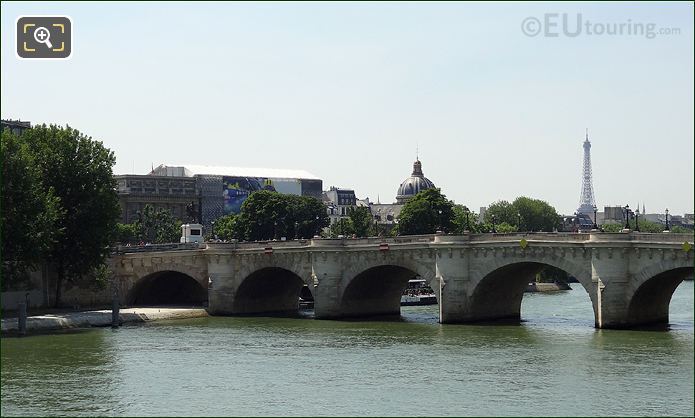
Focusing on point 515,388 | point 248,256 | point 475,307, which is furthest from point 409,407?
point 248,256

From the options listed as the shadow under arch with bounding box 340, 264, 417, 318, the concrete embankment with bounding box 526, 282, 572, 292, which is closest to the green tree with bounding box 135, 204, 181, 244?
the concrete embankment with bounding box 526, 282, 572, 292

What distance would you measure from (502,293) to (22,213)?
39.2 meters

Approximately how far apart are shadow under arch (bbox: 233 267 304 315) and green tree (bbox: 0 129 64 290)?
64.6 ft

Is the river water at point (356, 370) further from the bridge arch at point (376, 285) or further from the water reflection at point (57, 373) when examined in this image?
the bridge arch at point (376, 285)

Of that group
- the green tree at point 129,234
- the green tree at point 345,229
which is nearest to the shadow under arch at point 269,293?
the green tree at point 345,229

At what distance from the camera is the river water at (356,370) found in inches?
2121

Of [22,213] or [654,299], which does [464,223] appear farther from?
[22,213]

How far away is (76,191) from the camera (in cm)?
10144

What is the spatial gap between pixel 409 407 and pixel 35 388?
20180 millimetres

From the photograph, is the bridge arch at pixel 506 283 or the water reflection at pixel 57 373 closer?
the water reflection at pixel 57 373

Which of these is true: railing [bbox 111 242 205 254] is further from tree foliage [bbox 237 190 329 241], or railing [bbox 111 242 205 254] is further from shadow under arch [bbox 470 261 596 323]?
tree foliage [bbox 237 190 329 241]

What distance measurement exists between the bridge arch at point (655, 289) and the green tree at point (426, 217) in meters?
59.2

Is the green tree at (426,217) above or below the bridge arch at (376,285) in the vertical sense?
above

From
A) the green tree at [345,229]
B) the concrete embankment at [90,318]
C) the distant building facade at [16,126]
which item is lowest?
the concrete embankment at [90,318]
